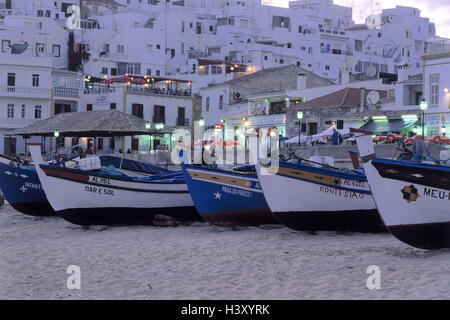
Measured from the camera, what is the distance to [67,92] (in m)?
59.7

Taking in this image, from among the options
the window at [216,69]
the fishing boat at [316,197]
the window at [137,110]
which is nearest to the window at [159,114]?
the window at [137,110]

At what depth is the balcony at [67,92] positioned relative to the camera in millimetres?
59281

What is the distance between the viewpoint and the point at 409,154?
1540 cm

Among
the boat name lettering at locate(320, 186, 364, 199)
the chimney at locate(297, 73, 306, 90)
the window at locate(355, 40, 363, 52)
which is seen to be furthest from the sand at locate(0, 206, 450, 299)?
the window at locate(355, 40, 363, 52)

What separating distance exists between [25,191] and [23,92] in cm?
3697

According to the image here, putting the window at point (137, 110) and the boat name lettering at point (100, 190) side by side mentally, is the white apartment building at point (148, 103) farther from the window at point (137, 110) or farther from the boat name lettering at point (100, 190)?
the boat name lettering at point (100, 190)

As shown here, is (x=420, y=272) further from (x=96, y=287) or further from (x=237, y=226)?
(x=237, y=226)

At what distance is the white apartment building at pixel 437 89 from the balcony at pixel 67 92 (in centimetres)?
3109

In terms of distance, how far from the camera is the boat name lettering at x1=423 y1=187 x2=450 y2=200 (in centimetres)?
1198

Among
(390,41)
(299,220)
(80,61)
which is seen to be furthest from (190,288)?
(390,41)

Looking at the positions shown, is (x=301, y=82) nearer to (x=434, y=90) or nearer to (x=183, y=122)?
(x=183, y=122)

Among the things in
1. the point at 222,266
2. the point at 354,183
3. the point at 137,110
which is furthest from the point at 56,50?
the point at 222,266

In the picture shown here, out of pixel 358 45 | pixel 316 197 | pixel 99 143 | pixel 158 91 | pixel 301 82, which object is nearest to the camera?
pixel 316 197
